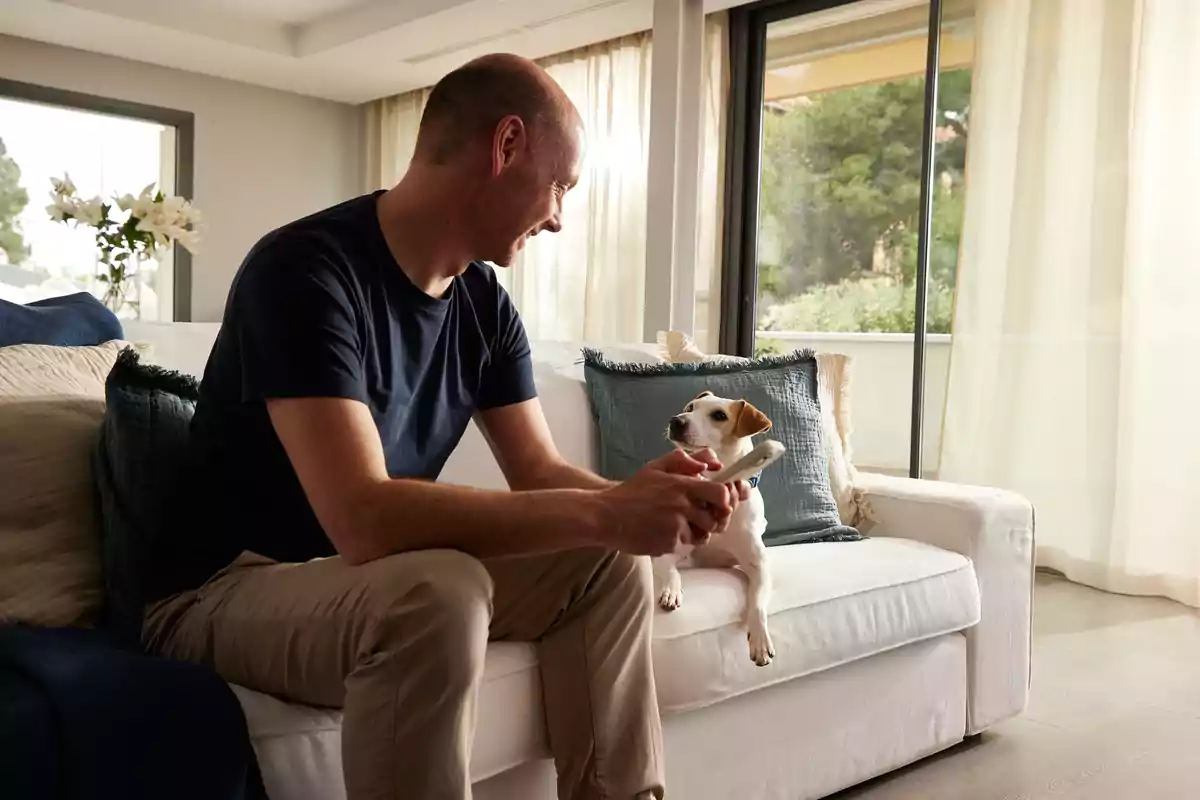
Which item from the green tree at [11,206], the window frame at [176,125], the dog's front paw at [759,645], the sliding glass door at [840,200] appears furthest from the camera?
the window frame at [176,125]

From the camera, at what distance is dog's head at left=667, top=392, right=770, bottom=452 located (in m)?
1.86

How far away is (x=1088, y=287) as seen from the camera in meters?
3.76

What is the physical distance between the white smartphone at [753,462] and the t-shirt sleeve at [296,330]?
0.41 m

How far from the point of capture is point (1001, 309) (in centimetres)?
396

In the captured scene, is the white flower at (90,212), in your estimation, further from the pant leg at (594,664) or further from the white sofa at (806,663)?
the pant leg at (594,664)

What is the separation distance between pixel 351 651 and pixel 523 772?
1.43 ft

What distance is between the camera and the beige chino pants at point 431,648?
1.06m

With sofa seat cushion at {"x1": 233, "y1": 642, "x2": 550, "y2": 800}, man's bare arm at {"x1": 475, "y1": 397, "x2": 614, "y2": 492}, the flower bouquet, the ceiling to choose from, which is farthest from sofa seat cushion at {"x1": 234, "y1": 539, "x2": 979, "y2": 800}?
the ceiling

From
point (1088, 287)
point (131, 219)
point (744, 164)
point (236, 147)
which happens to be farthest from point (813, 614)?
point (236, 147)

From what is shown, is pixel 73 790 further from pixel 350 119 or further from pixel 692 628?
pixel 350 119

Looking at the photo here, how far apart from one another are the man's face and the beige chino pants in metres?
0.42

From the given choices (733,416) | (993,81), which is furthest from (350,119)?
(733,416)

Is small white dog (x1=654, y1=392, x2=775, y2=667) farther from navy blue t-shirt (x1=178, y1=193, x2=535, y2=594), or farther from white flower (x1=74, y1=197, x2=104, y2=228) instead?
white flower (x1=74, y1=197, x2=104, y2=228)

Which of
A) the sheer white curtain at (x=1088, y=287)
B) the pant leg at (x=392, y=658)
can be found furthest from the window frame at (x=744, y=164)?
the pant leg at (x=392, y=658)
